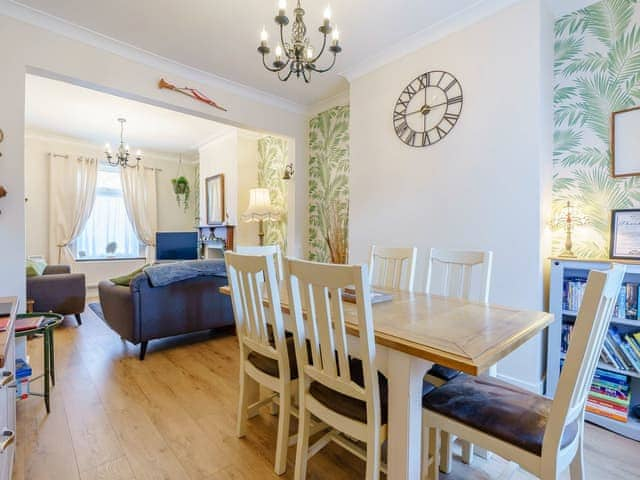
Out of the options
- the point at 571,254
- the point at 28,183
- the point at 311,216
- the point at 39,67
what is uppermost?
the point at 39,67

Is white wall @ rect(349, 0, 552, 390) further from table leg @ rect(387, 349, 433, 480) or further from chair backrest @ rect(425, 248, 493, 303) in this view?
table leg @ rect(387, 349, 433, 480)

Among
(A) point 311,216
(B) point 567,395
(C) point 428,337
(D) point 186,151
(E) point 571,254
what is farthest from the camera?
(D) point 186,151

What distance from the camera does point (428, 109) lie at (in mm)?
2736

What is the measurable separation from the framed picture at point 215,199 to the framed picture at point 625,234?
4969mm

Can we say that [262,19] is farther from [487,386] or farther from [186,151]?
[186,151]

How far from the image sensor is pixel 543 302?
2258 mm

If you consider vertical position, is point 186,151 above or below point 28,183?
above

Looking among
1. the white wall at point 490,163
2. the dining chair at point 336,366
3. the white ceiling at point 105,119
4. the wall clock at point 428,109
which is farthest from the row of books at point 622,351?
the white ceiling at point 105,119

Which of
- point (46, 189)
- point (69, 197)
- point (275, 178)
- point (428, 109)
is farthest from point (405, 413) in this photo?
point (46, 189)

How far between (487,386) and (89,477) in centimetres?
181

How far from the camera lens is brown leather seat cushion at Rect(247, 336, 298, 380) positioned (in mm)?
1569

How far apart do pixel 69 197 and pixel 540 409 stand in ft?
22.6

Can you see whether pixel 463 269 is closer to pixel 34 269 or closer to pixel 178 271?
pixel 178 271

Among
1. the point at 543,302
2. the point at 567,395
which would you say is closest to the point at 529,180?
the point at 543,302
